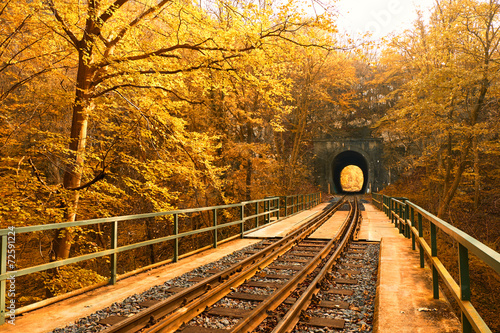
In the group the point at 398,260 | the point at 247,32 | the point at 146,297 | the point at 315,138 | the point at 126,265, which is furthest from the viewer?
the point at 315,138

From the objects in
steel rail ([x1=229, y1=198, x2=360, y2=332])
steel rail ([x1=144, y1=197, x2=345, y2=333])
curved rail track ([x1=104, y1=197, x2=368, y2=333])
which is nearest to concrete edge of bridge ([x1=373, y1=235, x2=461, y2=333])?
curved rail track ([x1=104, y1=197, x2=368, y2=333])

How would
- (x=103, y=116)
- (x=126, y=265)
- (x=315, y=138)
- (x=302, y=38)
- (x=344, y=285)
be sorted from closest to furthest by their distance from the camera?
(x=344, y=285) < (x=302, y=38) < (x=103, y=116) < (x=126, y=265) < (x=315, y=138)

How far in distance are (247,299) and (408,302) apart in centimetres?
229

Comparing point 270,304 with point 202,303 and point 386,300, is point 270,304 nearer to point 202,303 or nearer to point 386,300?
point 202,303

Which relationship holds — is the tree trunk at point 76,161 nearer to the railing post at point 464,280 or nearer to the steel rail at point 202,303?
the steel rail at point 202,303

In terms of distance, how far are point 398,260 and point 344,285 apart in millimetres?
1754

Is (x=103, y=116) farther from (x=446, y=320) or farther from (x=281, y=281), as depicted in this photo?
(x=446, y=320)

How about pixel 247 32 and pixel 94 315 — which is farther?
pixel 247 32

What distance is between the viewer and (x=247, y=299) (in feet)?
16.4

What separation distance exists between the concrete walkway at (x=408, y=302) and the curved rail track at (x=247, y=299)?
1.04m

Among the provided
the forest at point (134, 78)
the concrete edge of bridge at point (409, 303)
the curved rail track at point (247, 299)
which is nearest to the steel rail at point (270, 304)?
the curved rail track at point (247, 299)

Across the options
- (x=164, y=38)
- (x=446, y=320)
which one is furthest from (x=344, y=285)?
(x=164, y=38)

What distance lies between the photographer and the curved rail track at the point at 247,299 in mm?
3906

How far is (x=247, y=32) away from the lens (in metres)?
7.62
